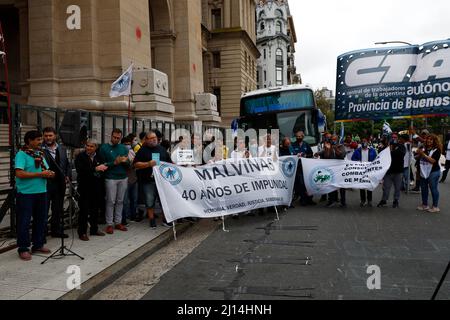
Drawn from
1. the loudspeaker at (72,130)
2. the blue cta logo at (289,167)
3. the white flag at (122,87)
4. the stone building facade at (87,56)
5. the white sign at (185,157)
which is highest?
the stone building facade at (87,56)

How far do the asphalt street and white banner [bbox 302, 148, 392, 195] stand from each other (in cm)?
135

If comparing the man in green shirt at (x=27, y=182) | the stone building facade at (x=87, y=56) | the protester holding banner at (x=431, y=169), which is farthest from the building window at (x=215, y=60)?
the man in green shirt at (x=27, y=182)

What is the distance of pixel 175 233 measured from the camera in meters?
7.93

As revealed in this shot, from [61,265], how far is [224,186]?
152 inches

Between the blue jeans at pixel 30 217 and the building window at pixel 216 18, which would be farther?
the building window at pixel 216 18

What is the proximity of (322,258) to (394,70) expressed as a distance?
803 centimetres

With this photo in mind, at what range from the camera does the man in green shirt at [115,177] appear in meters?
7.87

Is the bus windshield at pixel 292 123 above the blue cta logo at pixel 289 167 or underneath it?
above

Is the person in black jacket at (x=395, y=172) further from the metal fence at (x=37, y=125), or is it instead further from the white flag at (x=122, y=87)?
the metal fence at (x=37, y=125)

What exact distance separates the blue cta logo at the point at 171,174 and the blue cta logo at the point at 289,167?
10.2 feet

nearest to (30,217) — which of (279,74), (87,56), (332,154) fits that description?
(332,154)

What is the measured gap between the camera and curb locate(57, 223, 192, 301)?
189 inches

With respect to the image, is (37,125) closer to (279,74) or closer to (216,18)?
(216,18)

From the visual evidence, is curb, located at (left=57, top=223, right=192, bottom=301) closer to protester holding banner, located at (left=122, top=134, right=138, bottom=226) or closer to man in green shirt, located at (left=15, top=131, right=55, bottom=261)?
protester holding banner, located at (left=122, top=134, right=138, bottom=226)
